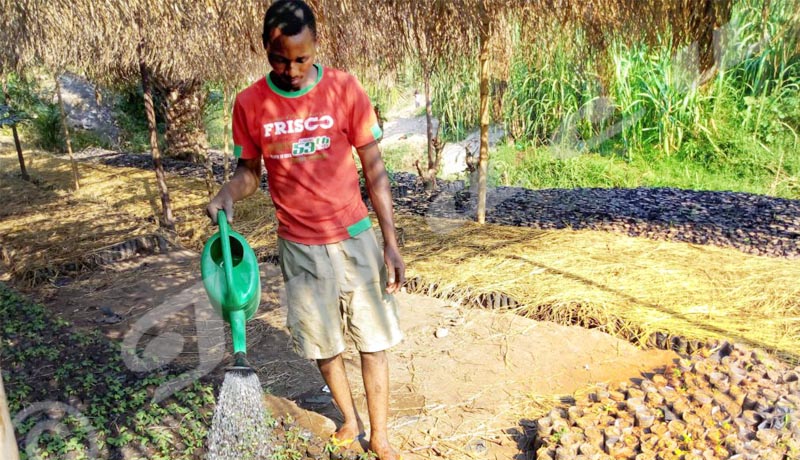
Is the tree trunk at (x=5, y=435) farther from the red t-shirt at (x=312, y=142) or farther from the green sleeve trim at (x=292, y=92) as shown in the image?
the green sleeve trim at (x=292, y=92)

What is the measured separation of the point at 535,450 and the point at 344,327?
30.5 inches

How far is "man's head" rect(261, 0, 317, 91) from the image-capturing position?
1524 millimetres

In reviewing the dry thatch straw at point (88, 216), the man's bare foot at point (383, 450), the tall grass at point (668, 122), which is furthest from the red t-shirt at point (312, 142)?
the tall grass at point (668, 122)

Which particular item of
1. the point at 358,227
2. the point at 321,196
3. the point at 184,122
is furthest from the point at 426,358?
the point at 184,122

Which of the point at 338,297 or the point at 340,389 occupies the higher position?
the point at 338,297

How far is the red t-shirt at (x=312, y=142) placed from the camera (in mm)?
1644

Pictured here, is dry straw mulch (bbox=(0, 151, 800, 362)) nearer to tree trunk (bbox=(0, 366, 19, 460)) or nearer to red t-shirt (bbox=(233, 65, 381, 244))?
red t-shirt (bbox=(233, 65, 381, 244))

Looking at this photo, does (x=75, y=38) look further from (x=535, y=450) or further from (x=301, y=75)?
(x=535, y=450)

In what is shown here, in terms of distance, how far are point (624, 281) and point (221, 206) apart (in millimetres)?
2492

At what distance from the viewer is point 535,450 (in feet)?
6.53

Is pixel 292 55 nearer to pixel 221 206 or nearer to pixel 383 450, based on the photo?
pixel 221 206

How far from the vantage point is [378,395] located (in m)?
1.86

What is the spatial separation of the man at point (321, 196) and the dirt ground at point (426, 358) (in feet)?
1.27

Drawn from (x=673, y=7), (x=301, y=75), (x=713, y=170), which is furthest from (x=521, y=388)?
(x=713, y=170)
